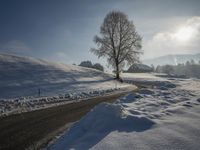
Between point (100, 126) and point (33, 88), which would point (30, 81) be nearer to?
point (33, 88)

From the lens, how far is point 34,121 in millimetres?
10633

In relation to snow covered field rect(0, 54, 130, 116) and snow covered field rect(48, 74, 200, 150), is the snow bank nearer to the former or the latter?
snow covered field rect(48, 74, 200, 150)

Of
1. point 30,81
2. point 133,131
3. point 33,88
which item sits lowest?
point 133,131

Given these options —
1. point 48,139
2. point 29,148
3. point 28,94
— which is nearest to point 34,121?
point 48,139

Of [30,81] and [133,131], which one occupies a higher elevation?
[30,81]

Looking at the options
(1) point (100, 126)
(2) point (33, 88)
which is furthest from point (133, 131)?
(2) point (33, 88)

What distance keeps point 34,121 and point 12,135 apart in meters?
2.30

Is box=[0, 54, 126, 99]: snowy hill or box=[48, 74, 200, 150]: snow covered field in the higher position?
box=[0, 54, 126, 99]: snowy hill

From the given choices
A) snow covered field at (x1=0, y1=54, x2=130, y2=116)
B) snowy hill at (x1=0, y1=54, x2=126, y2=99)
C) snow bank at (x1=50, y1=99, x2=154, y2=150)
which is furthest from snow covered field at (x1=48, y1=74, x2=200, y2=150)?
snowy hill at (x1=0, y1=54, x2=126, y2=99)

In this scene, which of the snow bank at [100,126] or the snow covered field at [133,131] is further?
the snow bank at [100,126]

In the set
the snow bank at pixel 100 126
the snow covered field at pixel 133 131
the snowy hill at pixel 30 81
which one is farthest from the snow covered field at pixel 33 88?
the snow covered field at pixel 133 131

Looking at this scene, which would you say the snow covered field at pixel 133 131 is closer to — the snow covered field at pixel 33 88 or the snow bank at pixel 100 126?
the snow bank at pixel 100 126

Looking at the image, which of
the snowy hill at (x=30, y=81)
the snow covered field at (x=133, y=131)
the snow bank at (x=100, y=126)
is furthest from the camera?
the snowy hill at (x=30, y=81)

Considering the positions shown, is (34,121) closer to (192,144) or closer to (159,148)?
(159,148)
